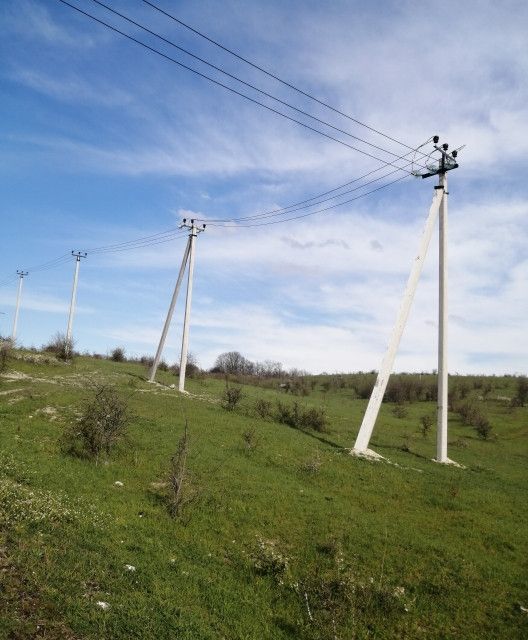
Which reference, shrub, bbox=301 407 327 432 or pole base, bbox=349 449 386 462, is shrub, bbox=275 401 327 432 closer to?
shrub, bbox=301 407 327 432

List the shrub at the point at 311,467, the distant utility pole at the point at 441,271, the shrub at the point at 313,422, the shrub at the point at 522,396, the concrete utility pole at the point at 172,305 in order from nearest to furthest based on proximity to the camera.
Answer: the shrub at the point at 311,467
the distant utility pole at the point at 441,271
the shrub at the point at 313,422
the concrete utility pole at the point at 172,305
the shrub at the point at 522,396

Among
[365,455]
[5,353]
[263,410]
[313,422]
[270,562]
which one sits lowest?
[270,562]

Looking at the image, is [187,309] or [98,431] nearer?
[98,431]

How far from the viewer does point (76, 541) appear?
9.91 meters

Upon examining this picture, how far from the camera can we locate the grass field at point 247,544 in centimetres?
812

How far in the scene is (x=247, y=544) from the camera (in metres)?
12.0

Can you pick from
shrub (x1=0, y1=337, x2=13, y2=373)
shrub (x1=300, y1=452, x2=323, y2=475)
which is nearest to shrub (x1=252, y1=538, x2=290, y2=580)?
shrub (x1=300, y1=452, x2=323, y2=475)

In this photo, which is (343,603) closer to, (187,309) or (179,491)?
(179,491)

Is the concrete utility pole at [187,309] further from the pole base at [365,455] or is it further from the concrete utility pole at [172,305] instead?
the pole base at [365,455]

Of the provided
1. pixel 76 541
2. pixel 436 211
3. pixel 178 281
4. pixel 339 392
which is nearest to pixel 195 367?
pixel 178 281

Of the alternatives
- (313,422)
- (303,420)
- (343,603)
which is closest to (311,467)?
(343,603)

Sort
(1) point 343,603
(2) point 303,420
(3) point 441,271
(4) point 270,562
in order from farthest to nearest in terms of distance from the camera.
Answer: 1. (2) point 303,420
2. (3) point 441,271
3. (4) point 270,562
4. (1) point 343,603

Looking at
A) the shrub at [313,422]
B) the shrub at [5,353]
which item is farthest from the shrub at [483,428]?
the shrub at [5,353]

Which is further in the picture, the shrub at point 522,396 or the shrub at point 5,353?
the shrub at point 522,396
